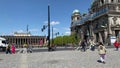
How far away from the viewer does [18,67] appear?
1661cm

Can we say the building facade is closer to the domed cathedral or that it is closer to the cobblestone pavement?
the domed cathedral

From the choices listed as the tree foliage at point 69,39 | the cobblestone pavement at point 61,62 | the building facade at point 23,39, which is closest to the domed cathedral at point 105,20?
the tree foliage at point 69,39

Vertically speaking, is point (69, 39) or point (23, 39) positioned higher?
point (23, 39)

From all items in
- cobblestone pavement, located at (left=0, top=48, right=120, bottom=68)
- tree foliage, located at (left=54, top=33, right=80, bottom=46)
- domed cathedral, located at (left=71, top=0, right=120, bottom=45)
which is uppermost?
domed cathedral, located at (left=71, top=0, right=120, bottom=45)

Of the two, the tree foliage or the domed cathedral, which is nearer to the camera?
the domed cathedral

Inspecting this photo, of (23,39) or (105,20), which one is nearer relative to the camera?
(105,20)

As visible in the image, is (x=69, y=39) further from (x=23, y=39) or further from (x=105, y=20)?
(x=23, y=39)

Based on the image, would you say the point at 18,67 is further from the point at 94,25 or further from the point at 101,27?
the point at 94,25

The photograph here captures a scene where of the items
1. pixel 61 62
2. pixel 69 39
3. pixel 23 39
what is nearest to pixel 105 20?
pixel 69 39

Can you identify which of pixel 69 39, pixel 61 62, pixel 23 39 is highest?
pixel 23 39

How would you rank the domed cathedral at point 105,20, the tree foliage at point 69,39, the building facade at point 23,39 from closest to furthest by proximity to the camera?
1. the domed cathedral at point 105,20
2. the tree foliage at point 69,39
3. the building facade at point 23,39

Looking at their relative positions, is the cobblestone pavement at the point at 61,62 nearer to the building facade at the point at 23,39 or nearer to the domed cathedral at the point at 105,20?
the domed cathedral at the point at 105,20

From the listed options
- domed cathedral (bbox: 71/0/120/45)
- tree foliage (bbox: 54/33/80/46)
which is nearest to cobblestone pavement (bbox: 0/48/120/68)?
domed cathedral (bbox: 71/0/120/45)

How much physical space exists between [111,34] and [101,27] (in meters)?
8.24
